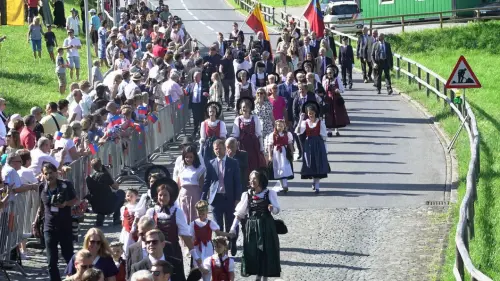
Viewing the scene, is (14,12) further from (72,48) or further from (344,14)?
(344,14)

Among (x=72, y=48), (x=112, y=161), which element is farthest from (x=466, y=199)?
(x=72, y=48)

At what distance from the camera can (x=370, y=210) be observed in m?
20.7

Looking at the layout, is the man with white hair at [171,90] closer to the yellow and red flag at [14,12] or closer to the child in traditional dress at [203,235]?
the yellow and red flag at [14,12]

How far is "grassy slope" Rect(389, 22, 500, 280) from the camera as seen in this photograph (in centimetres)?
1712

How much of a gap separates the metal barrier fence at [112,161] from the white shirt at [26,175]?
17 cm

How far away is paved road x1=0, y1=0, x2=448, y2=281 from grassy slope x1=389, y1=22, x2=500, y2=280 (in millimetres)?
468

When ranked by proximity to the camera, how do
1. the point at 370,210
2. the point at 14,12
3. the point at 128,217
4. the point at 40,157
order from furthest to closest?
the point at 14,12 → the point at 370,210 → the point at 40,157 → the point at 128,217

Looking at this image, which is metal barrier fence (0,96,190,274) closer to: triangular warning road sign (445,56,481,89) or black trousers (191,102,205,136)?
black trousers (191,102,205,136)

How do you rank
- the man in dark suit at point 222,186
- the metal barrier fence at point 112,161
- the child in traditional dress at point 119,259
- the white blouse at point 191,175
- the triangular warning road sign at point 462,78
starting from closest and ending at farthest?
the child in traditional dress at point 119,259 → the metal barrier fence at point 112,161 → the white blouse at point 191,175 → the man in dark suit at point 222,186 → the triangular warning road sign at point 462,78

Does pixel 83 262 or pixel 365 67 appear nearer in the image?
pixel 83 262

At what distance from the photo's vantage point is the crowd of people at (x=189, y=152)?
14297 millimetres

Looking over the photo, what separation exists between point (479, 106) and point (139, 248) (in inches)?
893

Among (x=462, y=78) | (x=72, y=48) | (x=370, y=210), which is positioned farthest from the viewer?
(x=72, y=48)

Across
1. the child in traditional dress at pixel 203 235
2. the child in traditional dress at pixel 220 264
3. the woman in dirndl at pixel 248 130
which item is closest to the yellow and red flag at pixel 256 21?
the woman in dirndl at pixel 248 130
